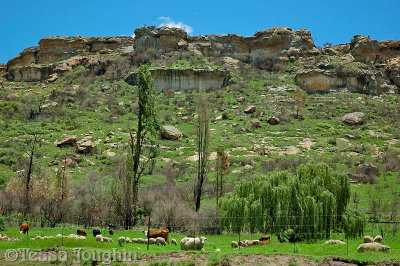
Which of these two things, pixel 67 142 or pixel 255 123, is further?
pixel 255 123

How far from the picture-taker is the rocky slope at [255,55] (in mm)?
61656

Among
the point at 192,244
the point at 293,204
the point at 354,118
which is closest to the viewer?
the point at 192,244

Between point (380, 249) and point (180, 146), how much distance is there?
33.2 metres

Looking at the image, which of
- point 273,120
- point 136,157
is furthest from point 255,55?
point 136,157

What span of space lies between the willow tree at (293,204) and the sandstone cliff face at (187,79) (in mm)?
43745

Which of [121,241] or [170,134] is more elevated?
[170,134]

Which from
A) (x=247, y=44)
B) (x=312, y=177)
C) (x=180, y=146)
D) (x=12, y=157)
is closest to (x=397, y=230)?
(x=312, y=177)

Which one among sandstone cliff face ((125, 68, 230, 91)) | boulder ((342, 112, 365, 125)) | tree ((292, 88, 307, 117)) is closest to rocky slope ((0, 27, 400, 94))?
sandstone cliff face ((125, 68, 230, 91))

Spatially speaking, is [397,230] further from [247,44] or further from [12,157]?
[247,44]

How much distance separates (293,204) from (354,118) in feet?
118

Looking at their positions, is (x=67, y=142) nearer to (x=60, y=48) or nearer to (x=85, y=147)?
(x=85, y=147)

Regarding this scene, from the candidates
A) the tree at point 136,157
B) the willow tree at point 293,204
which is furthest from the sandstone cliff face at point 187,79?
the willow tree at point 293,204

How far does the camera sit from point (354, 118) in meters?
51.7

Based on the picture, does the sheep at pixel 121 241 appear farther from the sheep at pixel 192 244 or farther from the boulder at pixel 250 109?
the boulder at pixel 250 109
